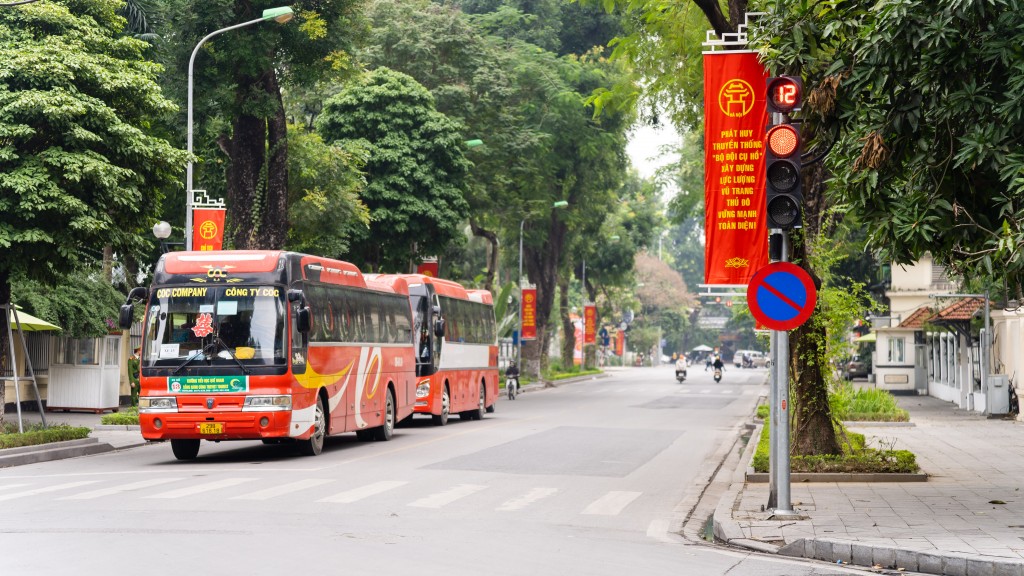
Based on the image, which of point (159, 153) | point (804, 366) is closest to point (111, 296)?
point (159, 153)

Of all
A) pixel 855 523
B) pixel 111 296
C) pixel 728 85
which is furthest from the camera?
pixel 111 296

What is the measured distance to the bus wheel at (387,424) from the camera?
2452 cm

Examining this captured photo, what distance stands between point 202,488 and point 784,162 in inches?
304

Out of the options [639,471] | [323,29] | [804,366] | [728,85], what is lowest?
[639,471]

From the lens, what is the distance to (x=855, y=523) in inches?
464

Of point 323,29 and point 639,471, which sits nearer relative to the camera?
point 639,471

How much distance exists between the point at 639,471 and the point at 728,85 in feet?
21.1

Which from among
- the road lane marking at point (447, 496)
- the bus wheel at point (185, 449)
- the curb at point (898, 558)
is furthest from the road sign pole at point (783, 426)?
the bus wheel at point (185, 449)

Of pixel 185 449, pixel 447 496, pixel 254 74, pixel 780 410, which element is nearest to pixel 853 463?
pixel 780 410

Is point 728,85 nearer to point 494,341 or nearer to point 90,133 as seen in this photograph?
point 90,133

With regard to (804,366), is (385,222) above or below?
above

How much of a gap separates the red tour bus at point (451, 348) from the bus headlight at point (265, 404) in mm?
7600

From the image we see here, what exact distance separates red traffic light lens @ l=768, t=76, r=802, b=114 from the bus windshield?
912cm

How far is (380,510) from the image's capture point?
42.4ft
